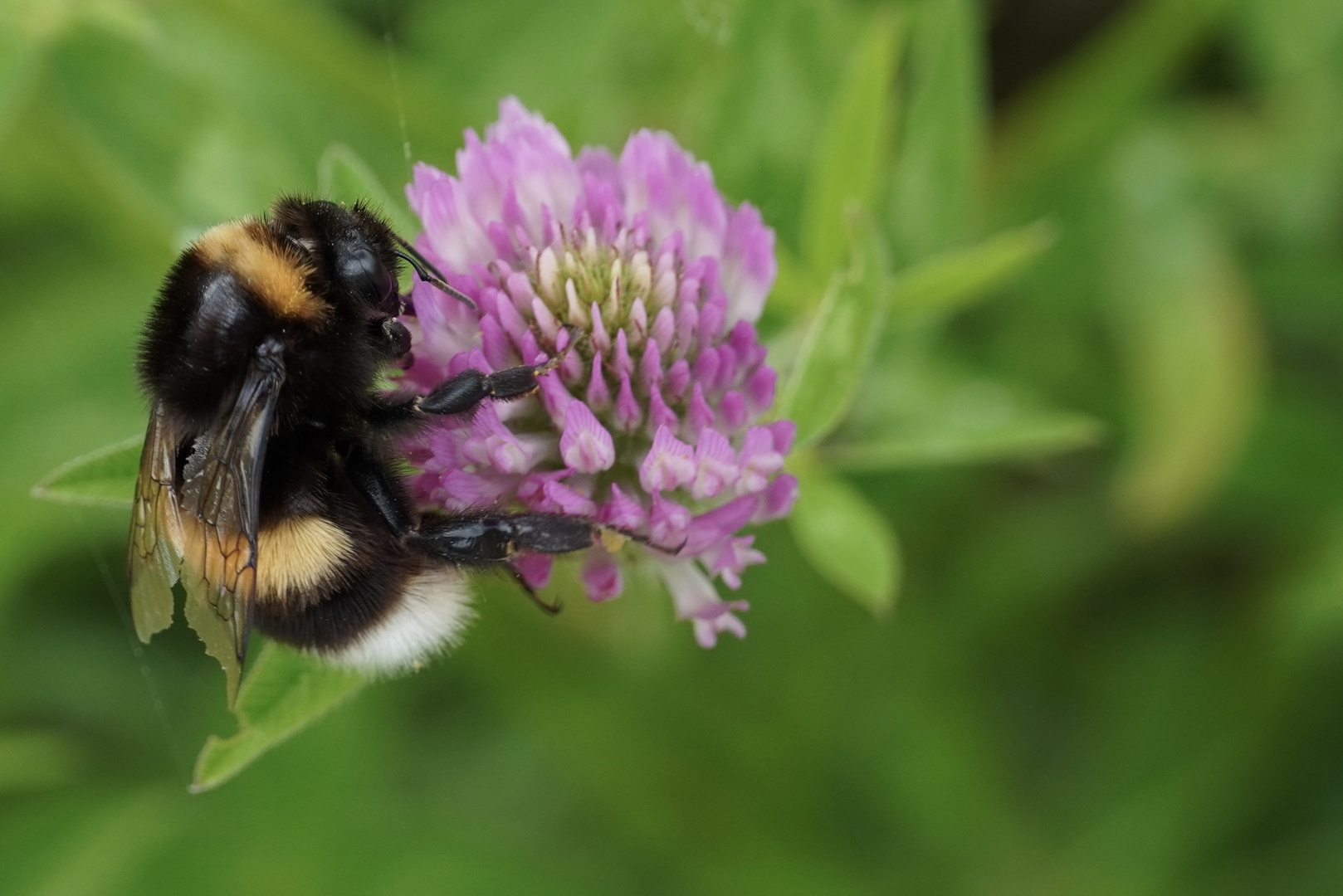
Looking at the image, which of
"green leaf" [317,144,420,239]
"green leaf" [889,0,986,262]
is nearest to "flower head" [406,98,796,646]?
"green leaf" [317,144,420,239]

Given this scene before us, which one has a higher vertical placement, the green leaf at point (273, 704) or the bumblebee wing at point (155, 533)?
the bumblebee wing at point (155, 533)

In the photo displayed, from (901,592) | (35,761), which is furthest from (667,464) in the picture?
(35,761)

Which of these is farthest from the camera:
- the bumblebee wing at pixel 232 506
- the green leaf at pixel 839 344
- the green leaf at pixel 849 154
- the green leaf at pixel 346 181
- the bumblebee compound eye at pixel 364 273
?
the green leaf at pixel 849 154

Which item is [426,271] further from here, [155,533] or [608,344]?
[155,533]

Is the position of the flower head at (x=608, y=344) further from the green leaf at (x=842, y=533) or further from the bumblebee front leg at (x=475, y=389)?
the green leaf at (x=842, y=533)

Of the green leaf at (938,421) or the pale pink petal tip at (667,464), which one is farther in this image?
the green leaf at (938,421)

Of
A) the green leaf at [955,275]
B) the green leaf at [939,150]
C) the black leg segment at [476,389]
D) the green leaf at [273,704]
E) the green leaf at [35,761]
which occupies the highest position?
the green leaf at [939,150]

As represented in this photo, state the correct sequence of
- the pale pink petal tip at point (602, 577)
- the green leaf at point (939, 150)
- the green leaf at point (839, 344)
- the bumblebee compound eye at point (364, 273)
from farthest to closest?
1. the green leaf at point (939, 150)
2. the green leaf at point (839, 344)
3. the pale pink petal tip at point (602, 577)
4. the bumblebee compound eye at point (364, 273)

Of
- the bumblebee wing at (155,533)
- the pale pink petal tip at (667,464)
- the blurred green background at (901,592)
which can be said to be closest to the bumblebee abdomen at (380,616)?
the bumblebee wing at (155,533)

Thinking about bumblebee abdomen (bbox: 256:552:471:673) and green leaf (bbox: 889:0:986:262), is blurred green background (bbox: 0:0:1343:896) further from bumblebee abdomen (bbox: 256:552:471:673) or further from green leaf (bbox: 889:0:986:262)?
bumblebee abdomen (bbox: 256:552:471:673)
